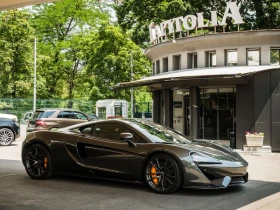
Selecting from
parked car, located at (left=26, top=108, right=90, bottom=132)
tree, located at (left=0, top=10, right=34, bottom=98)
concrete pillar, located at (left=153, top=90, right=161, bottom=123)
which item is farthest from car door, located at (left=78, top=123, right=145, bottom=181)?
tree, located at (left=0, top=10, right=34, bottom=98)

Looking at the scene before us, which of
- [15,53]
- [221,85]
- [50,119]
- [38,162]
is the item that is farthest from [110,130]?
[15,53]

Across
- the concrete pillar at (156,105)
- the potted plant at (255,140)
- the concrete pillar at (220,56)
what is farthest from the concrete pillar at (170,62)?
the potted plant at (255,140)

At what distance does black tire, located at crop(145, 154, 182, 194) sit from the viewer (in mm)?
7527

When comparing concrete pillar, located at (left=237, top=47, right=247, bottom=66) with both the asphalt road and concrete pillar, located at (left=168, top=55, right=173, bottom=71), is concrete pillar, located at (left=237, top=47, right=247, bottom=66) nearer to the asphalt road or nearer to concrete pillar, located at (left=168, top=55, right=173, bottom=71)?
concrete pillar, located at (left=168, top=55, right=173, bottom=71)

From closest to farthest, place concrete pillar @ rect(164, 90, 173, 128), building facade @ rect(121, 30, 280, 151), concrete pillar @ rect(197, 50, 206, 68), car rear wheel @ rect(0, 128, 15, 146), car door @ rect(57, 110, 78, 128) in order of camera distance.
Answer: car rear wheel @ rect(0, 128, 15, 146) → building facade @ rect(121, 30, 280, 151) → car door @ rect(57, 110, 78, 128) → concrete pillar @ rect(197, 50, 206, 68) → concrete pillar @ rect(164, 90, 173, 128)

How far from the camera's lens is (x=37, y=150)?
360 inches

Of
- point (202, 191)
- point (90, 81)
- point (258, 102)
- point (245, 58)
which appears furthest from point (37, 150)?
point (90, 81)

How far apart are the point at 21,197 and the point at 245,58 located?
Result: 17.7 metres

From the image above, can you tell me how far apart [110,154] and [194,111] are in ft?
49.2

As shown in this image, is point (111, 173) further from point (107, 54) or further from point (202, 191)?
point (107, 54)

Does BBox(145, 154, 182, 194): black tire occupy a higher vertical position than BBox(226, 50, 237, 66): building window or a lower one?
lower

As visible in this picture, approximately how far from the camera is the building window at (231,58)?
2349 cm

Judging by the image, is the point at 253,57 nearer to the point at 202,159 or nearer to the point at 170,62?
the point at 170,62

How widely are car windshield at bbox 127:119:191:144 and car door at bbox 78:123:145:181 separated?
33 cm
